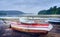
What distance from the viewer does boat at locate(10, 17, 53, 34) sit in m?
1.17

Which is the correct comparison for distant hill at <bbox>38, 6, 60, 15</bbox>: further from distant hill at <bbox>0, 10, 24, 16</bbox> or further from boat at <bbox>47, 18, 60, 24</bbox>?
distant hill at <bbox>0, 10, 24, 16</bbox>

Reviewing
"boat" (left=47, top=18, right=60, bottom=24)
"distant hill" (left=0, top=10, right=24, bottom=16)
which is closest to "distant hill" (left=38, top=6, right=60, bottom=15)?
"boat" (left=47, top=18, right=60, bottom=24)

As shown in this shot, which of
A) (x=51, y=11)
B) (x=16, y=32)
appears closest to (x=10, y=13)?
(x=16, y=32)

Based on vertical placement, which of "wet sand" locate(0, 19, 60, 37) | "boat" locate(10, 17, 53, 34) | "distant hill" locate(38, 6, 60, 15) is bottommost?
"wet sand" locate(0, 19, 60, 37)

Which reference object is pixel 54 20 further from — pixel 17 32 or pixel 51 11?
pixel 17 32

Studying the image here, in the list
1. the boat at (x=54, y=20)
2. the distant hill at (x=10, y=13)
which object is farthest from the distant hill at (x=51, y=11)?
the distant hill at (x=10, y=13)

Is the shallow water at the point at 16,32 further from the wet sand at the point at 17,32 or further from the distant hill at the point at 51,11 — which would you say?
the distant hill at the point at 51,11

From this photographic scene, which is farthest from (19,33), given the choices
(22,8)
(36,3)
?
(36,3)

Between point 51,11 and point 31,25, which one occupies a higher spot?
point 51,11

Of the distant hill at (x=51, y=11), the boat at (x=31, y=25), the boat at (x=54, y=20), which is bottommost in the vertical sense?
the boat at (x=31, y=25)

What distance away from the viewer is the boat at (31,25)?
1170mm

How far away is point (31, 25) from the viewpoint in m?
1.19

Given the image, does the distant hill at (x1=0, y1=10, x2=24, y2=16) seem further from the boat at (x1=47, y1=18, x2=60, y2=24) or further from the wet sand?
the boat at (x1=47, y1=18, x2=60, y2=24)

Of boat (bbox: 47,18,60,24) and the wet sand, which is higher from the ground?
boat (bbox: 47,18,60,24)
